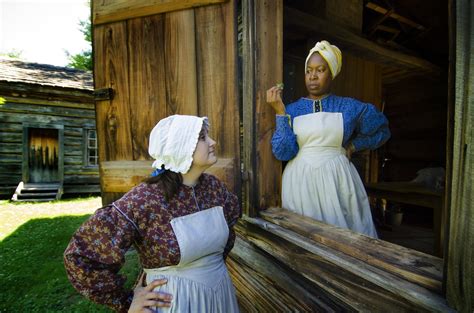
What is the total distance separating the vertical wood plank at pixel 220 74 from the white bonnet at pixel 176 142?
0.72 meters

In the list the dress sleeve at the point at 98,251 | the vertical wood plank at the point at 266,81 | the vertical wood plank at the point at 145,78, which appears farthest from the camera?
the vertical wood plank at the point at 145,78

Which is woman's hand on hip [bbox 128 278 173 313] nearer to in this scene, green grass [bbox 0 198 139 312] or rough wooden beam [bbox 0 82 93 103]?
green grass [bbox 0 198 139 312]

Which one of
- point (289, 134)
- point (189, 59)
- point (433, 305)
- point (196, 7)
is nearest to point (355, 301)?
point (433, 305)

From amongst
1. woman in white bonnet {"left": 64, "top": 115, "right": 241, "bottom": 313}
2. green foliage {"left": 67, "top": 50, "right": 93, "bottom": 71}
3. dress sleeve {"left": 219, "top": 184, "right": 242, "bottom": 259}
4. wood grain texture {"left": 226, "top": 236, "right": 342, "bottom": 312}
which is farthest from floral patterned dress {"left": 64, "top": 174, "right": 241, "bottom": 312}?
green foliage {"left": 67, "top": 50, "right": 93, "bottom": 71}

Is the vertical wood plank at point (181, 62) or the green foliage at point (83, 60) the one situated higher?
the green foliage at point (83, 60)

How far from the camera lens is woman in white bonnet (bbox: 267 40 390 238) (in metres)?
1.82

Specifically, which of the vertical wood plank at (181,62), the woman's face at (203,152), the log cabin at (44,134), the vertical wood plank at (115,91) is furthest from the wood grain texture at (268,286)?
the log cabin at (44,134)

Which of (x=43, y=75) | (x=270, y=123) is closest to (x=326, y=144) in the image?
(x=270, y=123)

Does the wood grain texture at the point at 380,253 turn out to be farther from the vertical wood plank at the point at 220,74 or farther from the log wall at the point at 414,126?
the log wall at the point at 414,126

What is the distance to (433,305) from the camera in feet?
2.60

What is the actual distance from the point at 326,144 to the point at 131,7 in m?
1.90

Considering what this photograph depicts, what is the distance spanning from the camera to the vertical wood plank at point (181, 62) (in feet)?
6.84

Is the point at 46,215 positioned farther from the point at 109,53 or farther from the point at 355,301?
the point at 355,301

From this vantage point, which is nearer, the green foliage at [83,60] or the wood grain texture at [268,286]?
the wood grain texture at [268,286]
